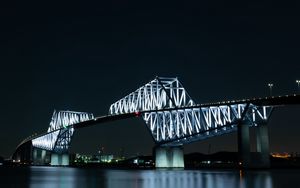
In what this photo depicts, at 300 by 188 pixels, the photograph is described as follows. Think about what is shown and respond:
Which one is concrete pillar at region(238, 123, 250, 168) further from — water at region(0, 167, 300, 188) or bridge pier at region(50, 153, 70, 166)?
bridge pier at region(50, 153, 70, 166)

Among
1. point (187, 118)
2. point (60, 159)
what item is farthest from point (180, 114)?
point (60, 159)

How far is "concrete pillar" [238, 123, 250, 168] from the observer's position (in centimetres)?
8331

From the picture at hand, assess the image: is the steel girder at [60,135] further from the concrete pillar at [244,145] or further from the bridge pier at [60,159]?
the concrete pillar at [244,145]

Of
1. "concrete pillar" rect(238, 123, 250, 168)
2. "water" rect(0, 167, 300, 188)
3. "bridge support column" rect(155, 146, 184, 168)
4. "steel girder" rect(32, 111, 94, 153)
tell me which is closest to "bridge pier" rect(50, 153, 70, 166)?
"steel girder" rect(32, 111, 94, 153)

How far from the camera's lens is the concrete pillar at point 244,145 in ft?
273

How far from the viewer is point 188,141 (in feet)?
362

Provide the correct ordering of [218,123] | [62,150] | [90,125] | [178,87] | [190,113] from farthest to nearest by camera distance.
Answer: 1. [62,150]
2. [90,125]
3. [178,87]
4. [190,113]
5. [218,123]

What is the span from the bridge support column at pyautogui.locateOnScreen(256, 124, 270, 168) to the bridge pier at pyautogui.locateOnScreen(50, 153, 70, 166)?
321ft

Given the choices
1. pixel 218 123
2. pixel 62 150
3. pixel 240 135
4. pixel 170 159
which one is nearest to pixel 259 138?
pixel 240 135

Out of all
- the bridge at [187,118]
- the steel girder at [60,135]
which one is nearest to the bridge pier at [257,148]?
the bridge at [187,118]

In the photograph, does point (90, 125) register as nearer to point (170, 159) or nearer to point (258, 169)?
point (170, 159)

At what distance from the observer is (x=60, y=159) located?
567ft

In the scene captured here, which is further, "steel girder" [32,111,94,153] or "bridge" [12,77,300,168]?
"steel girder" [32,111,94,153]

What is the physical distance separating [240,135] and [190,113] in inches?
892
